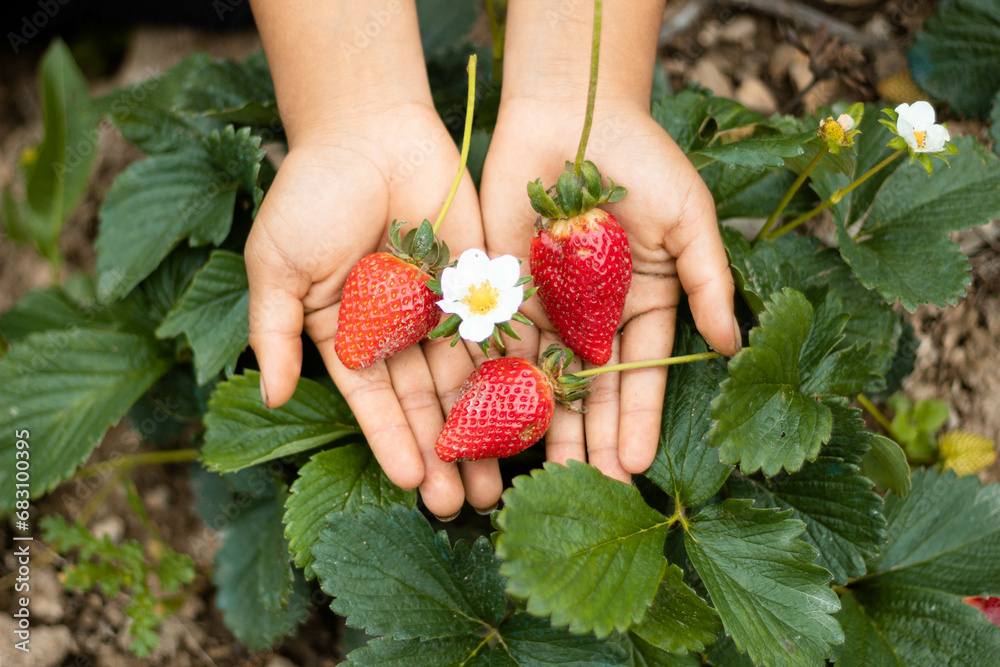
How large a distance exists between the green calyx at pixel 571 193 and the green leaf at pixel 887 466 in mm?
688

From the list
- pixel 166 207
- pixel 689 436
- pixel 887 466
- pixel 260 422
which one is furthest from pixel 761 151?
pixel 166 207

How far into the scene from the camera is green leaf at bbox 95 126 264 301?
163cm

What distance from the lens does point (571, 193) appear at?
1229mm

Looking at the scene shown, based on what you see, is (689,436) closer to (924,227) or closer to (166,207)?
(924,227)

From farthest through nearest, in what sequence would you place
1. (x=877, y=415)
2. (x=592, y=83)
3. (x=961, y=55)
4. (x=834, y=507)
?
1. (x=961, y=55)
2. (x=877, y=415)
3. (x=834, y=507)
4. (x=592, y=83)

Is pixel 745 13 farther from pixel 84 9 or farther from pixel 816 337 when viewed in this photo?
pixel 84 9

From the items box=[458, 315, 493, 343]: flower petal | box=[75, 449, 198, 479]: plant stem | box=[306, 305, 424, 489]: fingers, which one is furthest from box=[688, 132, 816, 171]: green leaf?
box=[75, 449, 198, 479]: plant stem

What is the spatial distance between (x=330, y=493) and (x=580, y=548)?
522mm

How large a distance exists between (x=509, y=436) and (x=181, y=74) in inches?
55.4

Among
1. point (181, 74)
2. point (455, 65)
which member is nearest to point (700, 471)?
point (455, 65)

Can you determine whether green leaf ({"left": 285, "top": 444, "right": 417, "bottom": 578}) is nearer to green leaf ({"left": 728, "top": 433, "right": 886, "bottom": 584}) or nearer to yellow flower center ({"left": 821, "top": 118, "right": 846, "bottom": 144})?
green leaf ({"left": 728, "top": 433, "right": 886, "bottom": 584})

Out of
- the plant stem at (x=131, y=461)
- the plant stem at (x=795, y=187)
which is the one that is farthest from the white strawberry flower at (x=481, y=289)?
the plant stem at (x=131, y=461)

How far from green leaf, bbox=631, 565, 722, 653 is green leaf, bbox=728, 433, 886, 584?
0.27 meters

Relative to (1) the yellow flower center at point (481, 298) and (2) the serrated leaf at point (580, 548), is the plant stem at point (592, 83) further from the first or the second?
(2) the serrated leaf at point (580, 548)
